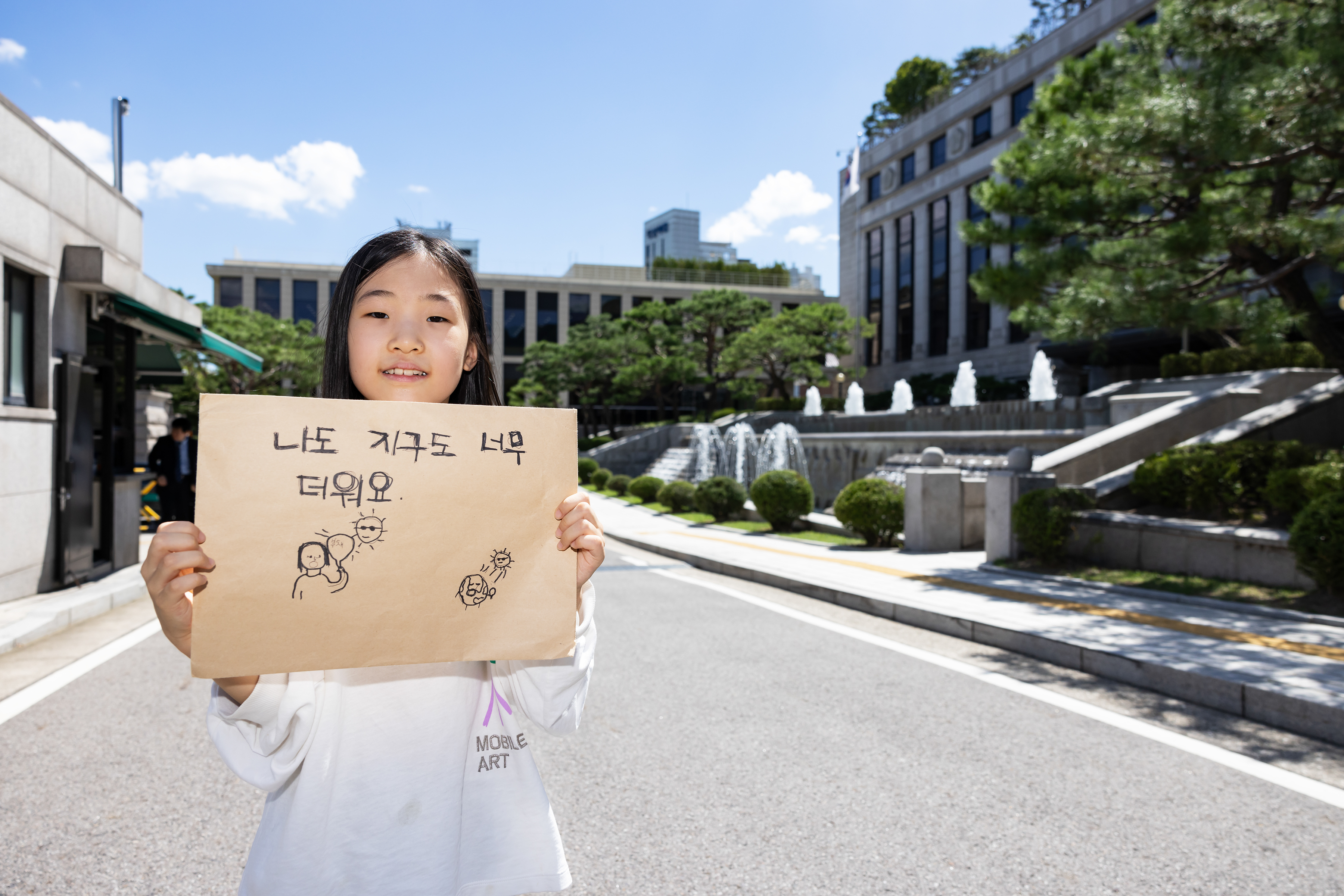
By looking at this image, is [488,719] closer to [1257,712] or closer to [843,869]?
[843,869]

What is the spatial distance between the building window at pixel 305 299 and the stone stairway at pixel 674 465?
139 feet

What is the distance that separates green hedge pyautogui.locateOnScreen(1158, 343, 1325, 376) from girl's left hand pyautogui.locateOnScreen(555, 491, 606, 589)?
732 inches

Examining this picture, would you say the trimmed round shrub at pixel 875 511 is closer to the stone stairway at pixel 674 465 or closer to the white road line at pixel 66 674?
the white road line at pixel 66 674

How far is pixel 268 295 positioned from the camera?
66188 mm

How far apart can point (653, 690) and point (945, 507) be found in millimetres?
7917

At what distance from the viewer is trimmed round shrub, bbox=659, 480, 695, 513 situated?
20953mm

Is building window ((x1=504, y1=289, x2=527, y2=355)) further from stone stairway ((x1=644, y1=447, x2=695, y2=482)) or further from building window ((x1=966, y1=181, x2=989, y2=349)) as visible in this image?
building window ((x1=966, y1=181, x2=989, y2=349))

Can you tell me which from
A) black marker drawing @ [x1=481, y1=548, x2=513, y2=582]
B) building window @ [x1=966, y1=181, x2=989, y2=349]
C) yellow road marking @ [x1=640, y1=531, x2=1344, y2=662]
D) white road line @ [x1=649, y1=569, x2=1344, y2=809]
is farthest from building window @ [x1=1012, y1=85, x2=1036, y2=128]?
black marker drawing @ [x1=481, y1=548, x2=513, y2=582]

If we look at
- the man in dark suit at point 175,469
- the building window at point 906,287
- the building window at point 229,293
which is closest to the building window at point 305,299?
the building window at point 229,293

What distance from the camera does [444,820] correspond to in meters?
1.54

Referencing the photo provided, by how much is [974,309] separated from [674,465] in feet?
61.8

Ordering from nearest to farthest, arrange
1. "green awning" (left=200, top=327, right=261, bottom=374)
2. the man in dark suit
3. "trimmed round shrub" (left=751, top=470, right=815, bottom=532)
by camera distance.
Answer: "green awning" (left=200, top=327, right=261, bottom=374) → the man in dark suit → "trimmed round shrub" (left=751, top=470, right=815, bottom=532)

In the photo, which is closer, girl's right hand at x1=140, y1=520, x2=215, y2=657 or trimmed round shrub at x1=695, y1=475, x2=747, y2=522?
girl's right hand at x1=140, y1=520, x2=215, y2=657

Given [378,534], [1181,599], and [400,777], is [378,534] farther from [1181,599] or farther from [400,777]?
[1181,599]
